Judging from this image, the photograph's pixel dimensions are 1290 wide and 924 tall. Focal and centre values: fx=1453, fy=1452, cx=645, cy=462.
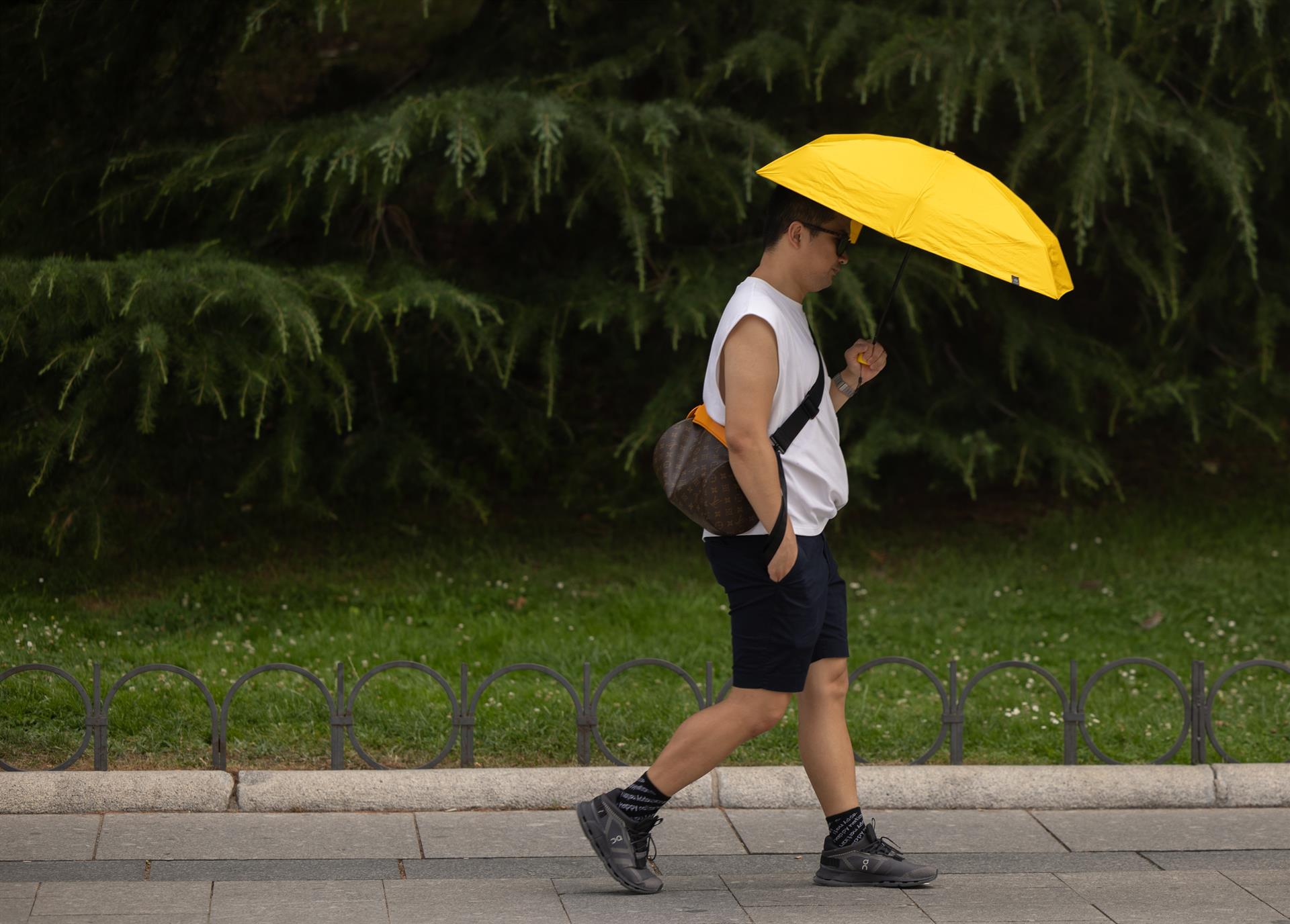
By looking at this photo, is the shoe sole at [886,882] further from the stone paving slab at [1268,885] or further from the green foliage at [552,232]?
the green foliage at [552,232]

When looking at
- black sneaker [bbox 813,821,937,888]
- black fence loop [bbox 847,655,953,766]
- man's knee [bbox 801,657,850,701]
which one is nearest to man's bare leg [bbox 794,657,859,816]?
man's knee [bbox 801,657,850,701]

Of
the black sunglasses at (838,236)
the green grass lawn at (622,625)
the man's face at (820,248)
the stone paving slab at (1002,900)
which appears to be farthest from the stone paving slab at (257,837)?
the black sunglasses at (838,236)

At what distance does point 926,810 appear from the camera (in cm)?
505

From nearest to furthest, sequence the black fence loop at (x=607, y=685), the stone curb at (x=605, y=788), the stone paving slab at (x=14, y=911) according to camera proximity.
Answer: the stone paving slab at (x=14, y=911) → the stone curb at (x=605, y=788) → the black fence loop at (x=607, y=685)

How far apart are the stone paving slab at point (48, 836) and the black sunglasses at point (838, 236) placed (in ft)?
9.32

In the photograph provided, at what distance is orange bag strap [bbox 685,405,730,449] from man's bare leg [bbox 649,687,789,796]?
0.70m

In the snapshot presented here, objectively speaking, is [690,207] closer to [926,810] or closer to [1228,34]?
[1228,34]

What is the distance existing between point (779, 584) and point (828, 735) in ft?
1.69

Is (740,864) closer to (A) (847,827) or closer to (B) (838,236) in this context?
(A) (847,827)

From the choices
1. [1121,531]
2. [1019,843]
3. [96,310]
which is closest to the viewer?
[1019,843]

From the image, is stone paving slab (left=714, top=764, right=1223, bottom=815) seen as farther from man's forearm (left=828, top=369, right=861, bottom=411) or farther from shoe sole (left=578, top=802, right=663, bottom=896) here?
man's forearm (left=828, top=369, right=861, bottom=411)

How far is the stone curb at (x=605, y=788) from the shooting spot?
4793 mm

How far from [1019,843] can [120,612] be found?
4.45m

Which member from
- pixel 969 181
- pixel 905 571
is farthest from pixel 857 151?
pixel 905 571
